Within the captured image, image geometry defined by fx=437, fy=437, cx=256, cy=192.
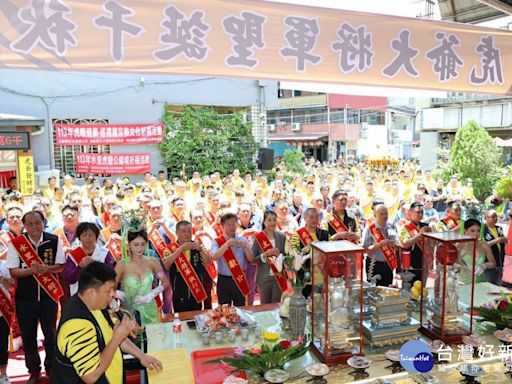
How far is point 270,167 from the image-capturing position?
1434 cm

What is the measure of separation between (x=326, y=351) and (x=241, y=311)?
0.85 m

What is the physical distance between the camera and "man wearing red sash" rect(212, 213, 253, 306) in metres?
4.17

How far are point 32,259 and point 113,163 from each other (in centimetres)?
890

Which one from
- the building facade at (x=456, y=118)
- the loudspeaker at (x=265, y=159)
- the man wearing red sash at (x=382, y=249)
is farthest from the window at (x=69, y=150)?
the building facade at (x=456, y=118)

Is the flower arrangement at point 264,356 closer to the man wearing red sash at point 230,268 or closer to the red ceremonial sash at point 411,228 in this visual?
the man wearing red sash at point 230,268

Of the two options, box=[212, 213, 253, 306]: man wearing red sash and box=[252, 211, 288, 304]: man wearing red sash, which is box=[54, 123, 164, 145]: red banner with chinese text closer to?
box=[212, 213, 253, 306]: man wearing red sash

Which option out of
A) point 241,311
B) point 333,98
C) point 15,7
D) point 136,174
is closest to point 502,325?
point 241,311

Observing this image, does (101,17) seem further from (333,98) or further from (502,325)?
(333,98)

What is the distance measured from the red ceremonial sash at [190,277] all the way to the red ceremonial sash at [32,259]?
1.05m

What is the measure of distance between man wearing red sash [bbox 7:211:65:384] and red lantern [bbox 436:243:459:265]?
9.48 ft

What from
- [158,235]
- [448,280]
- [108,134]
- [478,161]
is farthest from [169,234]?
[478,161]

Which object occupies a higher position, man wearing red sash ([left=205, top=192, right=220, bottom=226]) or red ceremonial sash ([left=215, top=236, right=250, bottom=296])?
man wearing red sash ([left=205, top=192, right=220, bottom=226])

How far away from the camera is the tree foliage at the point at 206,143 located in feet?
42.7

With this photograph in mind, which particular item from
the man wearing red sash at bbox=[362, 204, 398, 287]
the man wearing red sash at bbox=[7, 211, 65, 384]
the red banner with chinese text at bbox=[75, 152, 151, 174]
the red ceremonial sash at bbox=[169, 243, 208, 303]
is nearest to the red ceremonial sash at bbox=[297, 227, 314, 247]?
the man wearing red sash at bbox=[362, 204, 398, 287]
